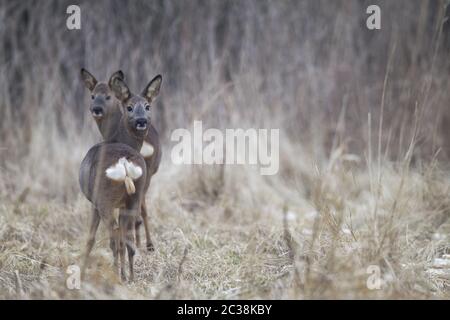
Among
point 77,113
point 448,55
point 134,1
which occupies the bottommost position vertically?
point 77,113

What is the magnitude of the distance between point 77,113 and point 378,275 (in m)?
5.08

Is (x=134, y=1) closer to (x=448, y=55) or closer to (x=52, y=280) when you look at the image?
(x=448, y=55)

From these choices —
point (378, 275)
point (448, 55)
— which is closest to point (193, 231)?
point (378, 275)

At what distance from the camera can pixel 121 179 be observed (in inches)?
150

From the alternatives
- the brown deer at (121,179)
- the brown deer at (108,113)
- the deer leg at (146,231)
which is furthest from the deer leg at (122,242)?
the deer leg at (146,231)

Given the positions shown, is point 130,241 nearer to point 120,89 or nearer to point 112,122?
point 112,122

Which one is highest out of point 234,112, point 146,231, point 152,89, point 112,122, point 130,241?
point 152,89

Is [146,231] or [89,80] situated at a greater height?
[89,80]

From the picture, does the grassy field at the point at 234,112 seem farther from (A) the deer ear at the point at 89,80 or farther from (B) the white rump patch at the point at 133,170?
(A) the deer ear at the point at 89,80

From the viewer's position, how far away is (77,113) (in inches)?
312

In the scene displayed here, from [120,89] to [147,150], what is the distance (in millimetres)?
475

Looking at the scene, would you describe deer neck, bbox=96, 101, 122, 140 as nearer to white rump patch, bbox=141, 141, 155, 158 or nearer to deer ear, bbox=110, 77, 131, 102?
deer ear, bbox=110, 77, 131, 102

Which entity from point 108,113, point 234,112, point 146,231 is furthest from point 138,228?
point 234,112

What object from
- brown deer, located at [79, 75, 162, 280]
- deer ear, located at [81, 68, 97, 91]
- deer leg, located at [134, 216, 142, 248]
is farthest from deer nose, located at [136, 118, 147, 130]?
deer leg, located at [134, 216, 142, 248]
